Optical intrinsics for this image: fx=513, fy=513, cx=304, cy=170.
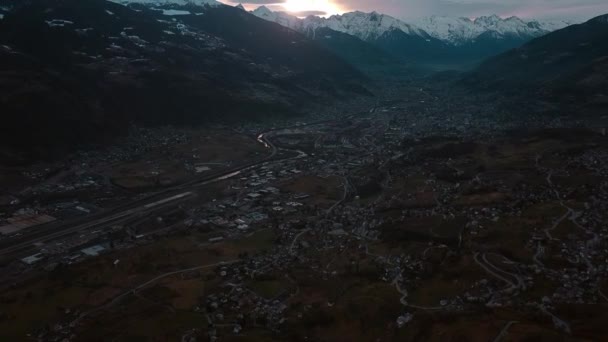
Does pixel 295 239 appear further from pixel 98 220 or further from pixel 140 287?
pixel 98 220

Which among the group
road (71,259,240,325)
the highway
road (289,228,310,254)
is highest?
road (289,228,310,254)

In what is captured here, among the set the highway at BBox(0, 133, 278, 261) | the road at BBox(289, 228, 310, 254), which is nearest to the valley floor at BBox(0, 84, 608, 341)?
the highway at BBox(0, 133, 278, 261)

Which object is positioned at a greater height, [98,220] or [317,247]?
[317,247]

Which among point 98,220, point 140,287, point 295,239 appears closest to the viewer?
point 140,287

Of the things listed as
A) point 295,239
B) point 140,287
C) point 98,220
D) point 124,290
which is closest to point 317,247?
point 295,239

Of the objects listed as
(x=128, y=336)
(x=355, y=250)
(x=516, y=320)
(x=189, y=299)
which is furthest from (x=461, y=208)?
(x=128, y=336)

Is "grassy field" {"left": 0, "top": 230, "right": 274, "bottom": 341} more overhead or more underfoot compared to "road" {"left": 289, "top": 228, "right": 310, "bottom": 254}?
more underfoot

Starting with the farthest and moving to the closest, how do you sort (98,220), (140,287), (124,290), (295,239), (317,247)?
(98,220), (295,239), (317,247), (140,287), (124,290)

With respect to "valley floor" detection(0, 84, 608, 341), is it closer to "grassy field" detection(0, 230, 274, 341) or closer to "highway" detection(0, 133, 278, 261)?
"grassy field" detection(0, 230, 274, 341)

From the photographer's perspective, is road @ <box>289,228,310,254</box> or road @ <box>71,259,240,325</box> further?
road @ <box>289,228,310,254</box>

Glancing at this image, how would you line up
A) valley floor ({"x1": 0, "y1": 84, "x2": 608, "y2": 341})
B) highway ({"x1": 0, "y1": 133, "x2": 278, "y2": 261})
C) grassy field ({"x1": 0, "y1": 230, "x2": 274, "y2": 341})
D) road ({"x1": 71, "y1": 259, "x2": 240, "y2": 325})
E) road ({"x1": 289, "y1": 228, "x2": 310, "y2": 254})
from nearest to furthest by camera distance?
valley floor ({"x1": 0, "y1": 84, "x2": 608, "y2": 341}) < grassy field ({"x1": 0, "y1": 230, "x2": 274, "y2": 341}) < road ({"x1": 71, "y1": 259, "x2": 240, "y2": 325}) < road ({"x1": 289, "y1": 228, "x2": 310, "y2": 254}) < highway ({"x1": 0, "y1": 133, "x2": 278, "y2": 261})

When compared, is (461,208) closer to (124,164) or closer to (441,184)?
(441,184)
